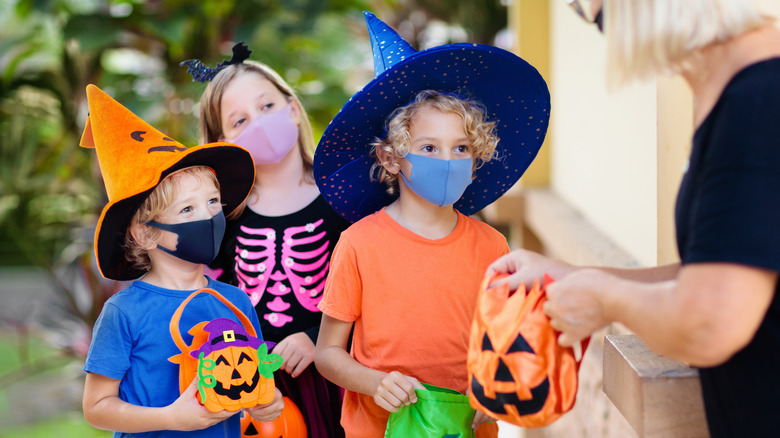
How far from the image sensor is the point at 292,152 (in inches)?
91.7

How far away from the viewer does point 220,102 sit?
227 centimetres

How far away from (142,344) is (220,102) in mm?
900

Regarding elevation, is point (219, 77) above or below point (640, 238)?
above

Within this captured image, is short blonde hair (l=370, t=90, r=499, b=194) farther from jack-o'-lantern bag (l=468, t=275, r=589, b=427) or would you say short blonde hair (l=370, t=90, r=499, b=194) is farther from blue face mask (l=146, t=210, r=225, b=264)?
jack-o'-lantern bag (l=468, t=275, r=589, b=427)

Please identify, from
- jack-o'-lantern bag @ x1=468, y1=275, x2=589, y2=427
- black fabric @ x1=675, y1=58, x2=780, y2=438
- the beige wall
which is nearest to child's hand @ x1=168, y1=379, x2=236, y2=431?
jack-o'-lantern bag @ x1=468, y1=275, x2=589, y2=427

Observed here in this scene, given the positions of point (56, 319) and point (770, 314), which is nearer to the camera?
point (770, 314)

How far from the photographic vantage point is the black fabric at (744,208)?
95 cm

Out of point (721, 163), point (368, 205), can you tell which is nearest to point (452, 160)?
point (368, 205)

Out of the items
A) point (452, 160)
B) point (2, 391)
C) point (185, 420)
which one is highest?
point (452, 160)

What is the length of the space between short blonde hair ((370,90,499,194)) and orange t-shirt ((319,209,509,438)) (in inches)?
8.8

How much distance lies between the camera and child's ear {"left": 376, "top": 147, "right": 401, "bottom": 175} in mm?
1844

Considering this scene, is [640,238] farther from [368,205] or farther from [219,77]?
[219,77]

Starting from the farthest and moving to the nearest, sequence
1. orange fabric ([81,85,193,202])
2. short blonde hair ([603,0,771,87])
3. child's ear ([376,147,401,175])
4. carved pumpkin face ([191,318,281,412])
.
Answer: child's ear ([376,147,401,175]), orange fabric ([81,85,193,202]), carved pumpkin face ([191,318,281,412]), short blonde hair ([603,0,771,87])

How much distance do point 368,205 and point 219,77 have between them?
691 millimetres
